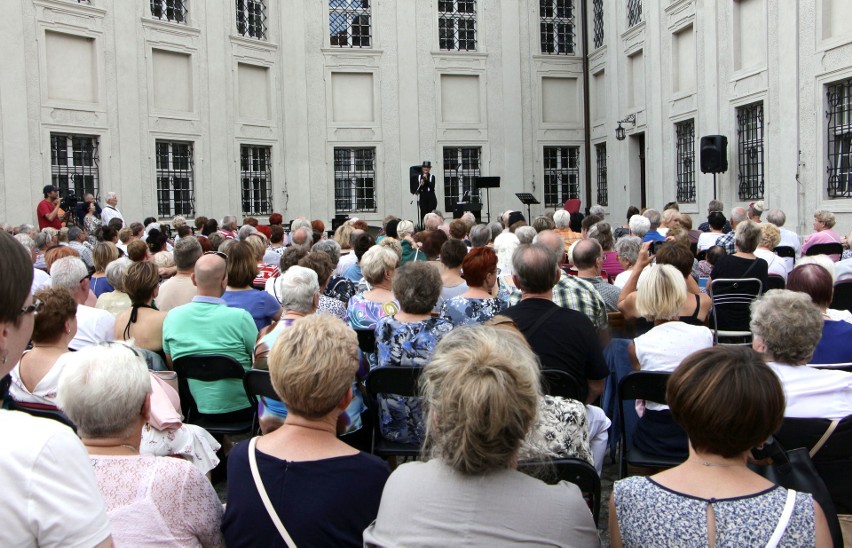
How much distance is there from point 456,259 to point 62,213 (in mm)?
11205

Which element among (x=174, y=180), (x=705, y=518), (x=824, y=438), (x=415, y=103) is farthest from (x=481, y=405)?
(x=415, y=103)

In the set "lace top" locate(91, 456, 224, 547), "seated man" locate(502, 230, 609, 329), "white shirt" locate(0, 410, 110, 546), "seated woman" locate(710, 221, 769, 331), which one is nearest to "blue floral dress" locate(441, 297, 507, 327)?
"seated man" locate(502, 230, 609, 329)

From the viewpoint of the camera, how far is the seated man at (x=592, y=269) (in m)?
6.28

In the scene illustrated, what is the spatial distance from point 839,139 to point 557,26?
12.7m

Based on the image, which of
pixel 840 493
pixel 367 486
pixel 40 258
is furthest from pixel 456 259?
pixel 40 258

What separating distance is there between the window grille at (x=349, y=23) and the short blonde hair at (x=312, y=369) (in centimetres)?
2226

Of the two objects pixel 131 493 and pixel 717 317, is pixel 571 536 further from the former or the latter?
pixel 717 317

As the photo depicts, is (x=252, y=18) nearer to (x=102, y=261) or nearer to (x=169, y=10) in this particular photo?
(x=169, y=10)

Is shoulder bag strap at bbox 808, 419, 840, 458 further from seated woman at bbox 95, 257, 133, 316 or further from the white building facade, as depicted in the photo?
the white building facade

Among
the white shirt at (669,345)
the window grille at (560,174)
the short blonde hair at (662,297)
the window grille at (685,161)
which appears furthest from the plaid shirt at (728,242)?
the window grille at (560,174)

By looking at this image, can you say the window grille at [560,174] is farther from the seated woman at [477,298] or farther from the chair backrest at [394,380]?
the chair backrest at [394,380]

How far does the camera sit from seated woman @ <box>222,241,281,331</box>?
6.04 meters

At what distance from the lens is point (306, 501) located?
96.7 inches

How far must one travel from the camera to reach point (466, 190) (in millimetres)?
25328
